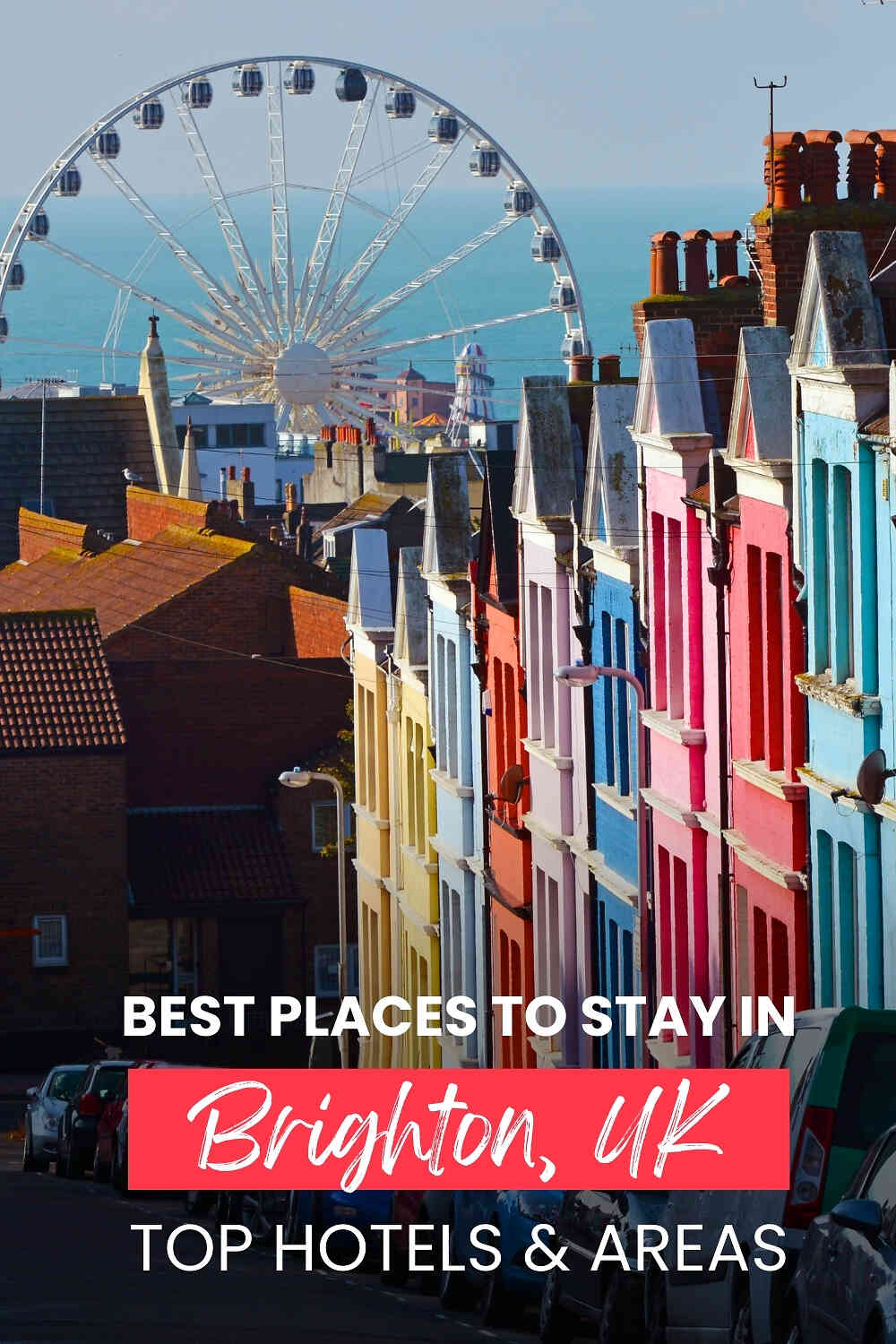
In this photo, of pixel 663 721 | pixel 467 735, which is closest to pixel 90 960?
pixel 467 735

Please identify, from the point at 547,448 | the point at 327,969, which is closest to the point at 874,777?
the point at 547,448

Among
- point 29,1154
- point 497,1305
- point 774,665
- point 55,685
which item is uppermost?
point 774,665

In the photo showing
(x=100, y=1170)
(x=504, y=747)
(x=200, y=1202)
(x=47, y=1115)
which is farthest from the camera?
(x=47, y=1115)

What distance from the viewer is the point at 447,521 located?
43906 millimetres

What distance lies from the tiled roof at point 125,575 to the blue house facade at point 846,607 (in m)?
47.9

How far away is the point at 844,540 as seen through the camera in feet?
85.3

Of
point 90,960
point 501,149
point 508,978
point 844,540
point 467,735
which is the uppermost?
point 501,149

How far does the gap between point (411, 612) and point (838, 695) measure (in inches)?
840

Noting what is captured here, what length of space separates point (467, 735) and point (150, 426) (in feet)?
204

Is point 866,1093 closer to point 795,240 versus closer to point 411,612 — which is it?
point 795,240

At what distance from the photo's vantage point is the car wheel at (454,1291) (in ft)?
80.3

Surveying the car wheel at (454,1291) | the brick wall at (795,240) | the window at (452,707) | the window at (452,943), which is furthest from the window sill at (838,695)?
the window at (452,943)

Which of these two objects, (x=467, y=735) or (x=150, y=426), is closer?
(x=467, y=735)

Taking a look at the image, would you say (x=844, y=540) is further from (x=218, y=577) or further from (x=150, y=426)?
(x=150, y=426)
